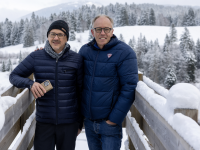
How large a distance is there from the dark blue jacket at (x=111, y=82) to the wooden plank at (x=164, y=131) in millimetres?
265

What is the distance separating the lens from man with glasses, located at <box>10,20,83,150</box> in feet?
6.66

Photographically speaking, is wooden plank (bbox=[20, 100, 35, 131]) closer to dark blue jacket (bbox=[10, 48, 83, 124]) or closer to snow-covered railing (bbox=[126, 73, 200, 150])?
dark blue jacket (bbox=[10, 48, 83, 124])

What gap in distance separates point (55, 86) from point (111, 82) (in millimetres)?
591

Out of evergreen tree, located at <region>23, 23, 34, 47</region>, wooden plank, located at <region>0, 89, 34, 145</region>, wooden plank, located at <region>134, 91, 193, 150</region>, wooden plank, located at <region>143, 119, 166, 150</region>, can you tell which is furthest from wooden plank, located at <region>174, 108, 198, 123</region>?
evergreen tree, located at <region>23, 23, 34, 47</region>

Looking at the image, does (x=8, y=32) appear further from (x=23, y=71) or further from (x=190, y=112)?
(x=190, y=112)

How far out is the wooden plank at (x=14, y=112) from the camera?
57.4 inches

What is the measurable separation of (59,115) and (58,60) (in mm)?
588

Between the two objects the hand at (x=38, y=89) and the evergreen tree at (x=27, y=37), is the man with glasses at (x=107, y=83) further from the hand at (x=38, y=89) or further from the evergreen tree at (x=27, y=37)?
the evergreen tree at (x=27, y=37)

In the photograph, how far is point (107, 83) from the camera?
198 centimetres

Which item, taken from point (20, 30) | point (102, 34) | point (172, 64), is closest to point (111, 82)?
point (102, 34)

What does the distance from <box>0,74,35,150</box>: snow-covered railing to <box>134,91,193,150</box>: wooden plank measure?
1016 mm

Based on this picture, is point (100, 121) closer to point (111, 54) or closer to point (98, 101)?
point (98, 101)

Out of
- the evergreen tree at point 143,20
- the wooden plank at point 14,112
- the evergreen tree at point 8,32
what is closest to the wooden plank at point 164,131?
the wooden plank at point 14,112

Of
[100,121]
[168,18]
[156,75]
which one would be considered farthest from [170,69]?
[168,18]
